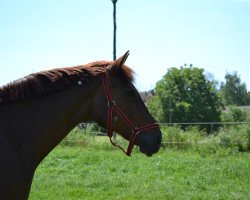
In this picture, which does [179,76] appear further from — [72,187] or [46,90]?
[46,90]

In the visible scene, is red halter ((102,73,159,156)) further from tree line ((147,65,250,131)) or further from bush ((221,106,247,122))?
bush ((221,106,247,122))

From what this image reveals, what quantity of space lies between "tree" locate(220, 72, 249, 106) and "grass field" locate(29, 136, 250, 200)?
65.8 m

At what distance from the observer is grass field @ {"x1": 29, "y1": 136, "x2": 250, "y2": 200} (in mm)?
7785

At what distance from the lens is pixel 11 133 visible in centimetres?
320

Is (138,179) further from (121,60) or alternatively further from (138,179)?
(121,60)

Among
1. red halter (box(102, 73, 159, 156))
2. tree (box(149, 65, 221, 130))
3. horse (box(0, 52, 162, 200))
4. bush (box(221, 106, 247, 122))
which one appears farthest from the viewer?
bush (box(221, 106, 247, 122))

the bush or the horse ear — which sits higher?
the horse ear

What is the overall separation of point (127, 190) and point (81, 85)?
5074 millimetres

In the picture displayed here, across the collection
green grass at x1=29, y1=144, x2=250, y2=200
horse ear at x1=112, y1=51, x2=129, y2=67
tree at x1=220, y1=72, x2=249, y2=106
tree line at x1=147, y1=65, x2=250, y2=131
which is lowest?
tree at x1=220, y1=72, x2=249, y2=106

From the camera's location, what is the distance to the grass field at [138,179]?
25.5 feet

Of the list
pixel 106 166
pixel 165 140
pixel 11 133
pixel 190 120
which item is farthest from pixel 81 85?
pixel 190 120

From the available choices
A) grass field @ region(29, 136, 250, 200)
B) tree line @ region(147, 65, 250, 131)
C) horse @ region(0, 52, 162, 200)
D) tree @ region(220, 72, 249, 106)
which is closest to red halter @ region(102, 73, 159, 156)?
horse @ region(0, 52, 162, 200)

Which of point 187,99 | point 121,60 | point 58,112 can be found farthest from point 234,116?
point 58,112

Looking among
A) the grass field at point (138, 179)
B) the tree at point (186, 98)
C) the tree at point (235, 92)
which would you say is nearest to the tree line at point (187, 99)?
the tree at point (186, 98)
